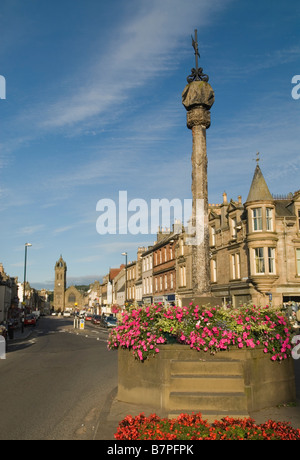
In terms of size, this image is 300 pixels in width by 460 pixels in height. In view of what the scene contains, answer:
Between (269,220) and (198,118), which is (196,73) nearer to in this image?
(198,118)

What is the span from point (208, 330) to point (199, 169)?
5.79m

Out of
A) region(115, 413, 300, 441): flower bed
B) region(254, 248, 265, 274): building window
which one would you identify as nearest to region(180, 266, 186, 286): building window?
region(254, 248, 265, 274): building window

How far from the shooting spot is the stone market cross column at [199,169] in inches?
487

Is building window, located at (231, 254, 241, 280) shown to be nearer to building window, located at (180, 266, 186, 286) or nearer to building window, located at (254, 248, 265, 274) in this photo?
building window, located at (254, 248, 265, 274)

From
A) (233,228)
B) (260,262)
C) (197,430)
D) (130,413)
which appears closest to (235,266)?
(233,228)

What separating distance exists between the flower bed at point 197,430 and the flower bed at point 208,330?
234 cm

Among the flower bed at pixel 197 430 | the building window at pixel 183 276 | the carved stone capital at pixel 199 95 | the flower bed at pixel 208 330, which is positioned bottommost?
the flower bed at pixel 197 430

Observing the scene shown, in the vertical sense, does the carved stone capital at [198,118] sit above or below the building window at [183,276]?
above

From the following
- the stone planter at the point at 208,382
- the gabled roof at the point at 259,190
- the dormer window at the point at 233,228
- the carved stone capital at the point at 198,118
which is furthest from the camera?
the dormer window at the point at 233,228

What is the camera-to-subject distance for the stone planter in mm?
7664

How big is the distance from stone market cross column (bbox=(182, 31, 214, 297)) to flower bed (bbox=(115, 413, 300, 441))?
6.30m

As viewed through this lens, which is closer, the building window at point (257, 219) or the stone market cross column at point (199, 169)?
the stone market cross column at point (199, 169)

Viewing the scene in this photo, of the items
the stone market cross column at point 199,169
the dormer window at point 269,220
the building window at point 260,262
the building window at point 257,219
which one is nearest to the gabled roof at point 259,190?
the building window at point 257,219

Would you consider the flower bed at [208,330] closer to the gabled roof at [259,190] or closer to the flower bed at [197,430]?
the flower bed at [197,430]
